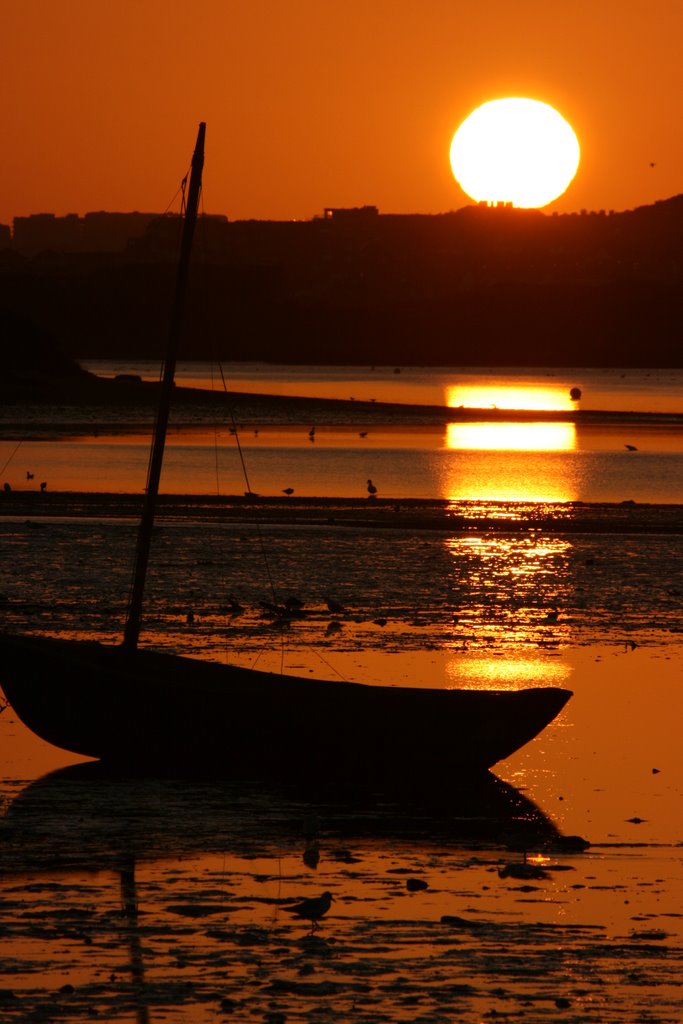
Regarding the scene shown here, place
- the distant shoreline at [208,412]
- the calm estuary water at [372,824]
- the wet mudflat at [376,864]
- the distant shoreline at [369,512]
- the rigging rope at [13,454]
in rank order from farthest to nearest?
the distant shoreline at [208,412]
the rigging rope at [13,454]
the distant shoreline at [369,512]
the calm estuary water at [372,824]
the wet mudflat at [376,864]

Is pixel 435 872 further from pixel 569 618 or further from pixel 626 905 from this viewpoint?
pixel 569 618

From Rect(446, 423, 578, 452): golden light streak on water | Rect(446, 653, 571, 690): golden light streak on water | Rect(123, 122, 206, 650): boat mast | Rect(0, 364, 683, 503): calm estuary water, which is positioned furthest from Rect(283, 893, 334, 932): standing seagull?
Rect(446, 423, 578, 452): golden light streak on water

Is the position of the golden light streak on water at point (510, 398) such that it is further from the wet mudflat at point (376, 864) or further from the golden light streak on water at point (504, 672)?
the golden light streak on water at point (504, 672)

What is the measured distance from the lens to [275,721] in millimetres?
13594

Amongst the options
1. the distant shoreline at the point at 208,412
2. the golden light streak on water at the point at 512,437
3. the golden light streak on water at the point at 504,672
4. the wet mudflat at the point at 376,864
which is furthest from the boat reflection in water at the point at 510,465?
the golden light streak on water at the point at 504,672

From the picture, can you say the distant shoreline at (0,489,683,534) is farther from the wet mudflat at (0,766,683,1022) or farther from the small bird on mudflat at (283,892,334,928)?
the small bird on mudflat at (283,892,334,928)

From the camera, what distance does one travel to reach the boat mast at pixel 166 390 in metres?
14.9

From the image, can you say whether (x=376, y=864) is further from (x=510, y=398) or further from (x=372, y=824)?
(x=510, y=398)

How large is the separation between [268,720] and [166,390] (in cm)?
315

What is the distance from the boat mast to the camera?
14.9 meters

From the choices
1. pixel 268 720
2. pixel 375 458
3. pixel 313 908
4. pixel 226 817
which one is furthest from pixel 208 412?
pixel 313 908

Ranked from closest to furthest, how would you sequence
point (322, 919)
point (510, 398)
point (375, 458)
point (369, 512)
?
point (322, 919), point (369, 512), point (375, 458), point (510, 398)

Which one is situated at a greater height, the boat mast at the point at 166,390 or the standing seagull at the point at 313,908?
the boat mast at the point at 166,390

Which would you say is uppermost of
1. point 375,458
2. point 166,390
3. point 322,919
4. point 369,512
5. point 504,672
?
point 375,458
